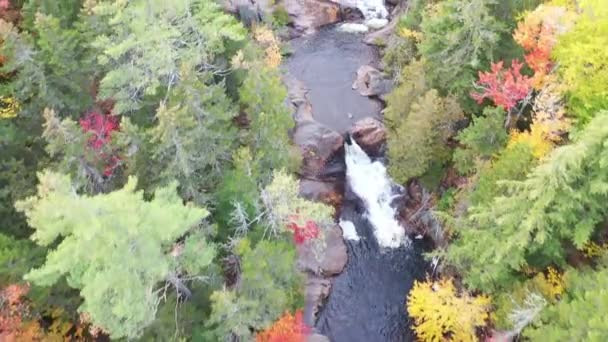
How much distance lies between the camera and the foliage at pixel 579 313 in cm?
1420

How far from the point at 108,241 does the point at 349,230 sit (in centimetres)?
1876

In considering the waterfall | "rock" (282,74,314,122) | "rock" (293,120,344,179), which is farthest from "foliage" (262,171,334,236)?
"rock" (282,74,314,122)

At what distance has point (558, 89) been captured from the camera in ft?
68.6

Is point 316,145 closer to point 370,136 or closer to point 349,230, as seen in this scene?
point 370,136

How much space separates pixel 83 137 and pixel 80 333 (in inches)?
316

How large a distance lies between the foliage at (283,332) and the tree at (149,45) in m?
10.9

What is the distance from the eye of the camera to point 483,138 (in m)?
23.3

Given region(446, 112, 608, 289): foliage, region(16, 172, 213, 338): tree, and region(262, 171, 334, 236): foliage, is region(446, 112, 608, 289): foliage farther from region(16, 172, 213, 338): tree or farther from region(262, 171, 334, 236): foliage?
region(16, 172, 213, 338): tree

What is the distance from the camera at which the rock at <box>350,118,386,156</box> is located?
32.6 m

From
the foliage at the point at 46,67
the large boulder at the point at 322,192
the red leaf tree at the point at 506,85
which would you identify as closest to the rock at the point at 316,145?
the large boulder at the point at 322,192

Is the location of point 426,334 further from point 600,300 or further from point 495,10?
point 495,10

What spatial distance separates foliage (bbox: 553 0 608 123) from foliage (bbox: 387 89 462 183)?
5668 millimetres

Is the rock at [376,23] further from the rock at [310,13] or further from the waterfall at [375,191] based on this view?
the waterfall at [375,191]

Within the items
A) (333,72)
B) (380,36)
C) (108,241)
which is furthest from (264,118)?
(380,36)
